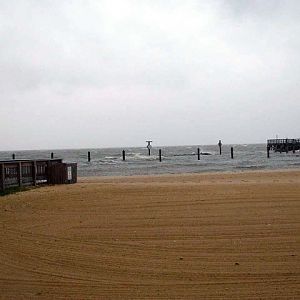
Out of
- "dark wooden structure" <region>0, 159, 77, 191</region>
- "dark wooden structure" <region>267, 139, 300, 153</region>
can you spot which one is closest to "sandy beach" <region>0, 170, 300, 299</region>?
"dark wooden structure" <region>0, 159, 77, 191</region>

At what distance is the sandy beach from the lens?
565 centimetres

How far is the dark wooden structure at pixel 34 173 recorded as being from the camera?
58.6 feet

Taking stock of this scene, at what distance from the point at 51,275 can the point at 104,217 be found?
4.17 metres

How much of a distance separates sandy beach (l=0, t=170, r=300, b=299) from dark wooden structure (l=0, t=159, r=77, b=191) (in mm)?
5510

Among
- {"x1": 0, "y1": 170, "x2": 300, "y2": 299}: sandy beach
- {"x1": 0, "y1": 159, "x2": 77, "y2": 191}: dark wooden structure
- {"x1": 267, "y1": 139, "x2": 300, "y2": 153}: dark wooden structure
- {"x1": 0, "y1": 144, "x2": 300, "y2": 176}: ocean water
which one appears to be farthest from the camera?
{"x1": 267, "y1": 139, "x2": 300, "y2": 153}: dark wooden structure

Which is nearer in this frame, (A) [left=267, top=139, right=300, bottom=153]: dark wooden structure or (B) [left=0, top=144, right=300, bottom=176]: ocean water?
(B) [left=0, top=144, right=300, bottom=176]: ocean water

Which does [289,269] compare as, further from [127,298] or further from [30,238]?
[30,238]

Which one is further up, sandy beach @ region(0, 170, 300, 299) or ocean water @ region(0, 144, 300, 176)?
sandy beach @ region(0, 170, 300, 299)

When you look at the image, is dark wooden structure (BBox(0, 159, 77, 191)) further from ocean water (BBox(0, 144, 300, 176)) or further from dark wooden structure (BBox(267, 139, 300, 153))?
dark wooden structure (BBox(267, 139, 300, 153))

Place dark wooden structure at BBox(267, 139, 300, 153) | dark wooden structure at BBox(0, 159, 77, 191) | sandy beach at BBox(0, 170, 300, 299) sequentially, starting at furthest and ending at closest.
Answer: dark wooden structure at BBox(267, 139, 300, 153) < dark wooden structure at BBox(0, 159, 77, 191) < sandy beach at BBox(0, 170, 300, 299)

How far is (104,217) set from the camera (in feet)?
34.0

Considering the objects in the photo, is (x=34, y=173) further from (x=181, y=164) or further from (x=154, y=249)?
(x=181, y=164)

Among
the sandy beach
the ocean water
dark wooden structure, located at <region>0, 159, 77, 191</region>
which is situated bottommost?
the ocean water

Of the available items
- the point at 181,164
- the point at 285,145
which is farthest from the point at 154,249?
the point at 285,145
